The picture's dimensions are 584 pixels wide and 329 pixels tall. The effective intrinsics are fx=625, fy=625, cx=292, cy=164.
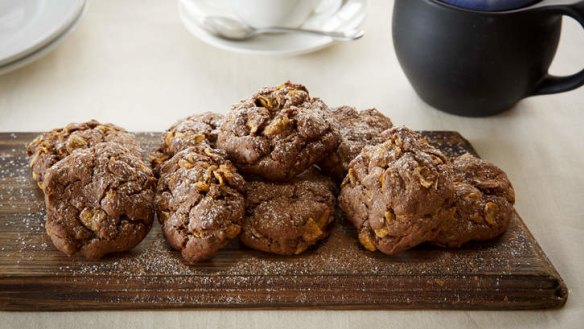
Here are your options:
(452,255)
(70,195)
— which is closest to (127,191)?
(70,195)

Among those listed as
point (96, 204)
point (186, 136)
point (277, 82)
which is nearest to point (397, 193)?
point (186, 136)

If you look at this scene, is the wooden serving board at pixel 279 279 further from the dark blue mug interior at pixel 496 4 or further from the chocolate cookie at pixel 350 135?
the dark blue mug interior at pixel 496 4

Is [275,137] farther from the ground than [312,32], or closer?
farther from the ground

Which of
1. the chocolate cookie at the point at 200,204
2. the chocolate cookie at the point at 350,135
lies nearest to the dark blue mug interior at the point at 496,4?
the chocolate cookie at the point at 350,135

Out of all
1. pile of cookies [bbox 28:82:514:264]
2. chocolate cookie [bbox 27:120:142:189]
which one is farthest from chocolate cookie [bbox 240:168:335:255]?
chocolate cookie [bbox 27:120:142:189]

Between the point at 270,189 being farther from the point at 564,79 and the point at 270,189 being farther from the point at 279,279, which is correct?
the point at 564,79

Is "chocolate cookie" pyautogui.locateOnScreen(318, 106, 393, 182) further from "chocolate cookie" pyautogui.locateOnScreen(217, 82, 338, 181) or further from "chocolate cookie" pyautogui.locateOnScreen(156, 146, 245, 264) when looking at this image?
"chocolate cookie" pyautogui.locateOnScreen(156, 146, 245, 264)

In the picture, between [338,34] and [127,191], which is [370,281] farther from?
[338,34]
